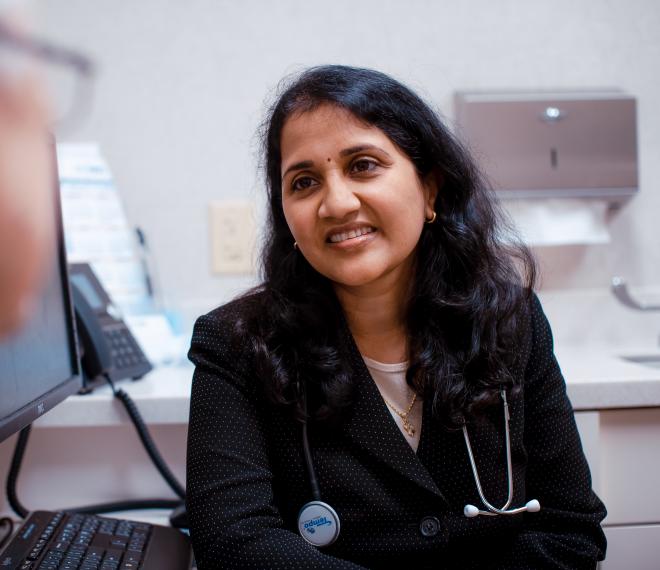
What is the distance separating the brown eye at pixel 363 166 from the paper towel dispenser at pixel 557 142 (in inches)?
26.3

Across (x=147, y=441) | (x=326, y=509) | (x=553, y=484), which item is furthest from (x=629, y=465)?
(x=147, y=441)

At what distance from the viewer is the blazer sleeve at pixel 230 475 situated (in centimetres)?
72

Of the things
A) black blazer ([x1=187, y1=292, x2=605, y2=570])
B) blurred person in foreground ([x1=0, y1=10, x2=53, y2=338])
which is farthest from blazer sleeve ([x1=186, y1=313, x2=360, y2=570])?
blurred person in foreground ([x1=0, y1=10, x2=53, y2=338])

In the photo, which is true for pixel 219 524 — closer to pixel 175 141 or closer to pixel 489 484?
pixel 489 484

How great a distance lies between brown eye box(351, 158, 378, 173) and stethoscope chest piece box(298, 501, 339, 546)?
432 mm

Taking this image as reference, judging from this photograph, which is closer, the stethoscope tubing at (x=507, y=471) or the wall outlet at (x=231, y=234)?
the stethoscope tubing at (x=507, y=471)

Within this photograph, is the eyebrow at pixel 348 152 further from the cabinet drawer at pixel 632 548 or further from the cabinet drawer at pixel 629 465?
the cabinet drawer at pixel 632 548

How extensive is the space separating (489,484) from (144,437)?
0.55 m

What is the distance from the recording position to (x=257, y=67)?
1456 mm

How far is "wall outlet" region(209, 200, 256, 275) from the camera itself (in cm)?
146

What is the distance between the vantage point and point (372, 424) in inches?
32.5

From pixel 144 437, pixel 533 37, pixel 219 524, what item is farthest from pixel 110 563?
pixel 533 37

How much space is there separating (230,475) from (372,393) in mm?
218

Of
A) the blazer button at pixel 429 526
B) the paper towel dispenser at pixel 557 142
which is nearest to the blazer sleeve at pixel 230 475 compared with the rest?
the blazer button at pixel 429 526
